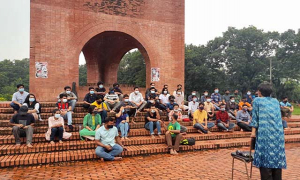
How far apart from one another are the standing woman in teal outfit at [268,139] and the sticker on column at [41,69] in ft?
32.6

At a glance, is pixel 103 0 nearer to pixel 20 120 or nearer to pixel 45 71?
pixel 45 71

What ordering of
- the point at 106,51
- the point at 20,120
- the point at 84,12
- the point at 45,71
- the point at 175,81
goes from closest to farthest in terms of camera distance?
the point at 20,120 < the point at 45,71 < the point at 84,12 < the point at 175,81 < the point at 106,51

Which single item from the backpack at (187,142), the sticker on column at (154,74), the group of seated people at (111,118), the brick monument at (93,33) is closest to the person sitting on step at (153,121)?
the group of seated people at (111,118)

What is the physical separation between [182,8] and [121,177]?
11.6m

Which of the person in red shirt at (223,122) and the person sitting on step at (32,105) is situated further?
the person in red shirt at (223,122)

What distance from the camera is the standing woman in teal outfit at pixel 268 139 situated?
127 inches

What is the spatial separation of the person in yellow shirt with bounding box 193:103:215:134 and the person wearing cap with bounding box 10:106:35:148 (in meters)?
5.28

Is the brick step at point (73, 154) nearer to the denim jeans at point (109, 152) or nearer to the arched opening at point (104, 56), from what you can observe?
the denim jeans at point (109, 152)

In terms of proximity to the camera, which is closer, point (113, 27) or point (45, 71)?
point (45, 71)

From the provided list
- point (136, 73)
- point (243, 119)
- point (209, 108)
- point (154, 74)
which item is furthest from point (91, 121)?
point (136, 73)

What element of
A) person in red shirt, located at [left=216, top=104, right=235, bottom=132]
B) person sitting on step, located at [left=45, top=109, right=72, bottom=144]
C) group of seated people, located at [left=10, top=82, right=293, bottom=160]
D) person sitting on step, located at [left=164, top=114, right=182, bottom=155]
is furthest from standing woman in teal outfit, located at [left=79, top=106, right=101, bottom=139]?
person in red shirt, located at [left=216, top=104, right=235, bottom=132]

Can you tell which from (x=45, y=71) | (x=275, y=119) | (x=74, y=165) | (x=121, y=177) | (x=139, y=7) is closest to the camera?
(x=275, y=119)

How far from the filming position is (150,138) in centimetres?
720

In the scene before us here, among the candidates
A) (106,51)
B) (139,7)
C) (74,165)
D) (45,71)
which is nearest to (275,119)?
(74,165)
